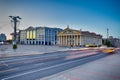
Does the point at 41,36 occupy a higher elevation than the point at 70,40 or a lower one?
higher

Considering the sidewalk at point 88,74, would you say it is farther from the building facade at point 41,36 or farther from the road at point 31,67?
the building facade at point 41,36

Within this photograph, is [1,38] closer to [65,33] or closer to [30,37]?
[30,37]

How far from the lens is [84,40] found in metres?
78.6

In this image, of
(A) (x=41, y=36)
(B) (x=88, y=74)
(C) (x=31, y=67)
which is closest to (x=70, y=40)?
(A) (x=41, y=36)

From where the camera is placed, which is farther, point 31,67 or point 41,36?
point 41,36

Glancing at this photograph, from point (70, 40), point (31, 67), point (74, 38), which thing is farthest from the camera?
point (70, 40)

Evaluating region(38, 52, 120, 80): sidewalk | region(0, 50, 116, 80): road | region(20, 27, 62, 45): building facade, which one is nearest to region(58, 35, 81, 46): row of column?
region(20, 27, 62, 45): building facade

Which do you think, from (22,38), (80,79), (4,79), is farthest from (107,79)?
(22,38)

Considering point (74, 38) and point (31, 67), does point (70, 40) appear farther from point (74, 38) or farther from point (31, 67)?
point (31, 67)

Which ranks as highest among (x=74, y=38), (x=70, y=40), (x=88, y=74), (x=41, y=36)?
(x=41, y=36)

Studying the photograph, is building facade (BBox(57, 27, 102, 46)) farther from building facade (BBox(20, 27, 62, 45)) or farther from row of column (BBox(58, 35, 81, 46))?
building facade (BBox(20, 27, 62, 45))

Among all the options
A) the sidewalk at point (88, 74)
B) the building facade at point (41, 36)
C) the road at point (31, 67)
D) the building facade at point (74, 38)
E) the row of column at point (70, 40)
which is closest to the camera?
the sidewalk at point (88, 74)

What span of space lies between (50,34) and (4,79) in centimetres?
8644

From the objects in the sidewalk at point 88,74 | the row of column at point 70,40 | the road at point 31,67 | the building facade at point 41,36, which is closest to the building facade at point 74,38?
the row of column at point 70,40
